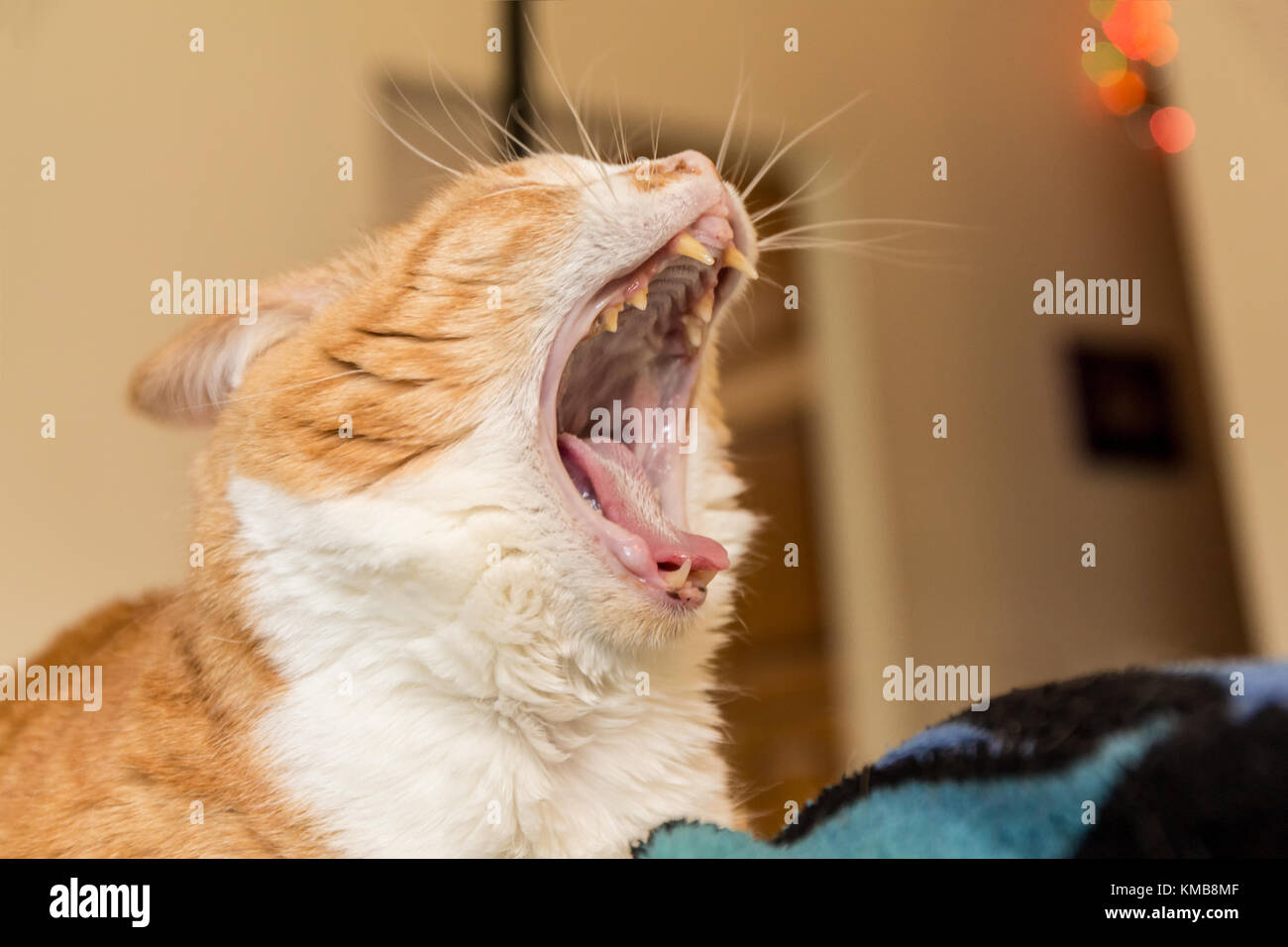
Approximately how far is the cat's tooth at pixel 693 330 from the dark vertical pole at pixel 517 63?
1.21 ft

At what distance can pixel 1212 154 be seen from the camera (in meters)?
2.05

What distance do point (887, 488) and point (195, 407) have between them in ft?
6.55

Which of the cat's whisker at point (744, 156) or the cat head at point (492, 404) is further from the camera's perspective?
the cat's whisker at point (744, 156)

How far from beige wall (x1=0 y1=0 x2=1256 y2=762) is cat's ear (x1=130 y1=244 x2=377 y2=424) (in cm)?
7

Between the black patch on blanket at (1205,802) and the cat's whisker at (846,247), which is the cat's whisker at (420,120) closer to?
the cat's whisker at (846,247)

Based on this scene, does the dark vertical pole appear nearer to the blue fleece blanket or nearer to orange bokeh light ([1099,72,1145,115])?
the blue fleece blanket

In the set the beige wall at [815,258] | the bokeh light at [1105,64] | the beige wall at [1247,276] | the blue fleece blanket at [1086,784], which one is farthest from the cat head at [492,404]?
the bokeh light at [1105,64]

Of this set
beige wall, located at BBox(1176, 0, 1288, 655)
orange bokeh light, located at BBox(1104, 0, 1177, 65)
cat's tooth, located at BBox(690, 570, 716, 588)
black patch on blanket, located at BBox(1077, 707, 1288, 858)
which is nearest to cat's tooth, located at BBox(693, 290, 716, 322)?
cat's tooth, located at BBox(690, 570, 716, 588)

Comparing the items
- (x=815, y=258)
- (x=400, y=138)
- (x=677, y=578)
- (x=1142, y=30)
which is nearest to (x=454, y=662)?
(x=677, y=578)

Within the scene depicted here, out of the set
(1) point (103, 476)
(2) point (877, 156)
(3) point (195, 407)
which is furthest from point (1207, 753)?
(2) point (877, 156)

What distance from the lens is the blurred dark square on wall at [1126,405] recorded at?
286 cm

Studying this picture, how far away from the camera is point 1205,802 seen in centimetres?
46
